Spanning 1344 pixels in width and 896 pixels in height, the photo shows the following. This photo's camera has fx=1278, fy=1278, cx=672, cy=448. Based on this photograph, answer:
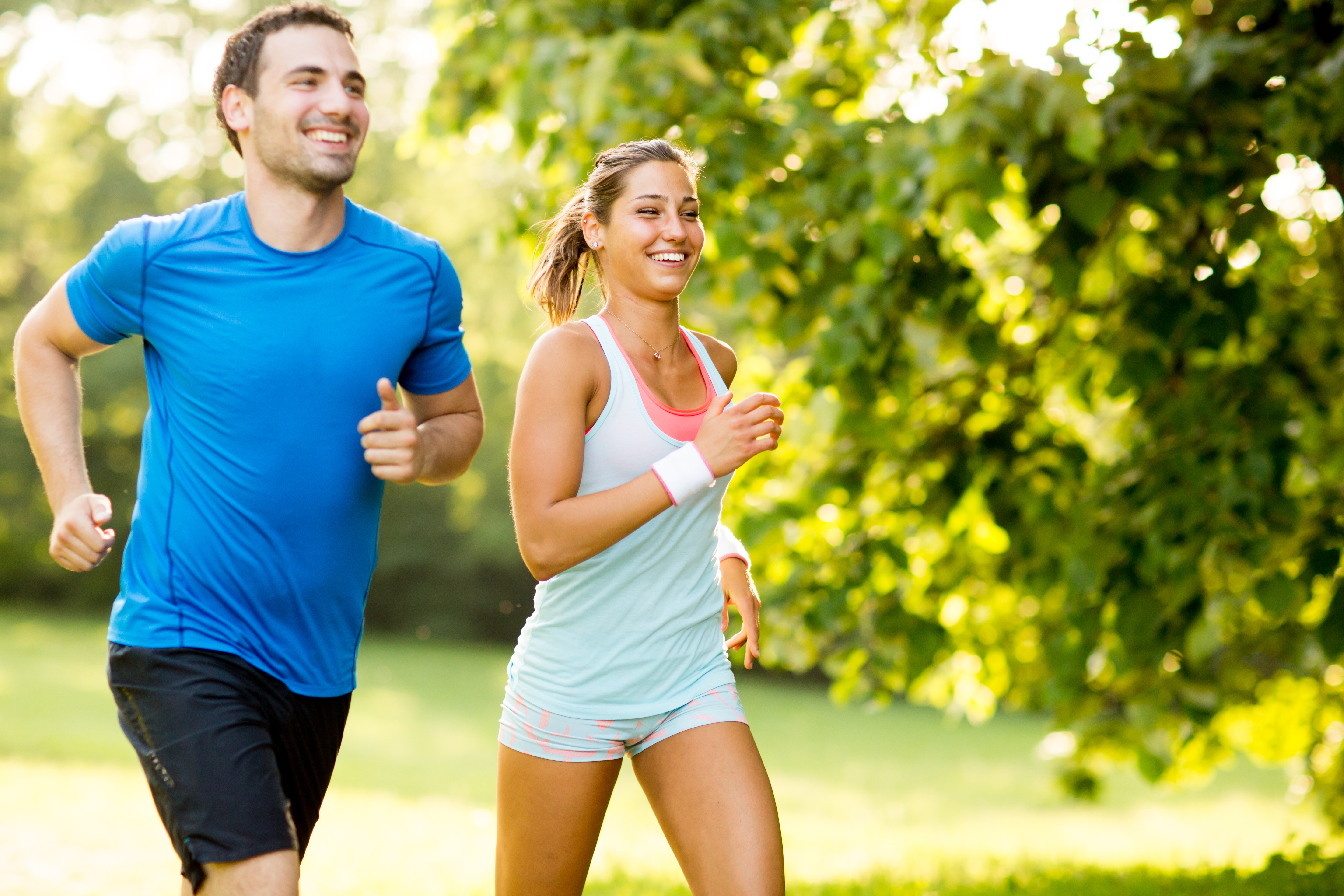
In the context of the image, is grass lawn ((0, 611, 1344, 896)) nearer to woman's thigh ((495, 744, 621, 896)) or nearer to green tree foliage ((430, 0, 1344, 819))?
green tree foliage ((430, 0, 1344, 819))

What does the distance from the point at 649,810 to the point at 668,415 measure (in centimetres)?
916

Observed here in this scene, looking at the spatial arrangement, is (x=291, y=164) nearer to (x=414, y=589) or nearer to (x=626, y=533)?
(x=626, y=533)

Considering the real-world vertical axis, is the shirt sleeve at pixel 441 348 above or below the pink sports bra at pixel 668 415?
above

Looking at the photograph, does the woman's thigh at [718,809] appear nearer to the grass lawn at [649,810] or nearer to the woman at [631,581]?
the woman at [631,581]

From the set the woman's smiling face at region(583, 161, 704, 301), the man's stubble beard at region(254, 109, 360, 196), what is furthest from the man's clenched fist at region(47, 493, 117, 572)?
the woman's smiling face at region(583, 161, 704, 301)

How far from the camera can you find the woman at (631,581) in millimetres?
2658

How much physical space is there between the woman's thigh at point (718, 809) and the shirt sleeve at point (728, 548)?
1.57 ft

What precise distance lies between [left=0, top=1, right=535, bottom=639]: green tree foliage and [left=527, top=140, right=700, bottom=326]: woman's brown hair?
78.3ft

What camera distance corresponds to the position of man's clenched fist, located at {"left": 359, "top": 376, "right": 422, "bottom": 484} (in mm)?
2564

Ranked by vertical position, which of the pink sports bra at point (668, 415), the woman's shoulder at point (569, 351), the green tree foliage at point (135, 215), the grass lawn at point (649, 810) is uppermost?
the green tree foliage at point (135, 215)

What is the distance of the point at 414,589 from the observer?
31875mm

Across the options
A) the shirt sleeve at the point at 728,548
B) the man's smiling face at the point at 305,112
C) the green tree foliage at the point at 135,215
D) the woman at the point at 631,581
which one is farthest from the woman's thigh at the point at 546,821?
the green tree foliage at the point at 135,215

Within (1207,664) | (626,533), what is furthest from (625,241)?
(1207,664)

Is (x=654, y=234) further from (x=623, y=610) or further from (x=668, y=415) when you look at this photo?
(x=623, y=610)
